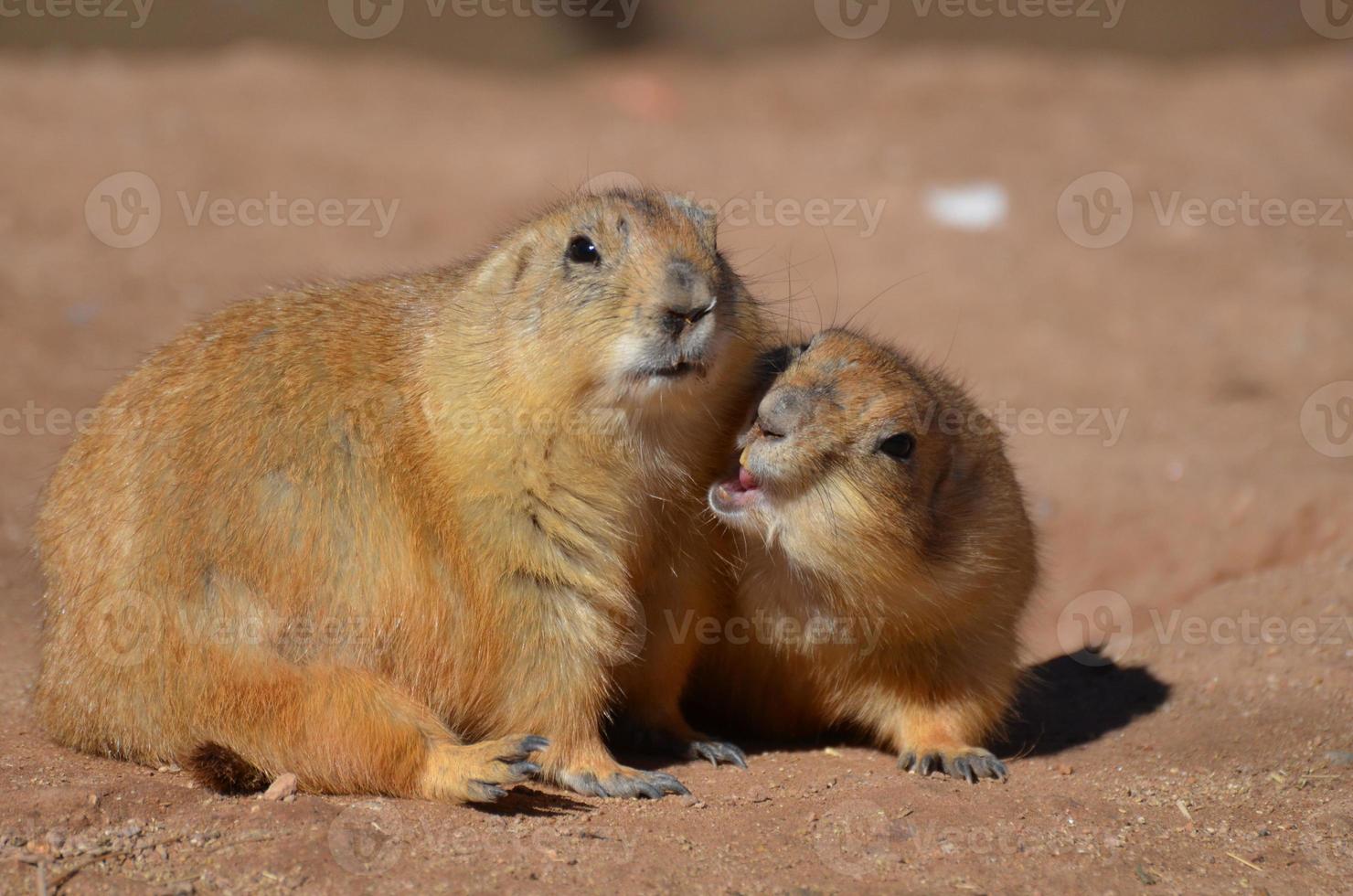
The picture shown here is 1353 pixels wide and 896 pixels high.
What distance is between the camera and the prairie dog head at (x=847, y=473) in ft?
19.5

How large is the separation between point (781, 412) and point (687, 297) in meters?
0.80

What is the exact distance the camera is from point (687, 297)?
5406mm

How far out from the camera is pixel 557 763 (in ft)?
19.2

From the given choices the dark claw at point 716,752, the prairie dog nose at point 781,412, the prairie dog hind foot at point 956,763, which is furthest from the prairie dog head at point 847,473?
the dark claw at point 716,752

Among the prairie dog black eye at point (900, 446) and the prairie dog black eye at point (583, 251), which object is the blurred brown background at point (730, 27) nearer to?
the prairie dog black eye at point (583, 251)

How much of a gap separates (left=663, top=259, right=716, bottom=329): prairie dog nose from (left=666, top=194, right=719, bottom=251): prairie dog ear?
53 cm

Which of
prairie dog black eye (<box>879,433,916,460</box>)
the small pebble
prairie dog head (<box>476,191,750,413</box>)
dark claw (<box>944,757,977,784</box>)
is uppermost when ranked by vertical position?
prairie dog head (<box>476,191,750,413</box>)

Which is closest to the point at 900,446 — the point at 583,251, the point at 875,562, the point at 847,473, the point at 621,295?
the point at 847,473

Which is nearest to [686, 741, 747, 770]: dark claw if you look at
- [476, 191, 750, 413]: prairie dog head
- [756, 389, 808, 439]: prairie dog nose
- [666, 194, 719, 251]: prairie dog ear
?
[756, 389, 808, 439]: prairie dog nose

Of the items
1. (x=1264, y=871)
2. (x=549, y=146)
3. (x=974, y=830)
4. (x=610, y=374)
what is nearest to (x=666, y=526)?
(x=610, y=374)

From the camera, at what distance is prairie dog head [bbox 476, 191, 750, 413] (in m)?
5.41

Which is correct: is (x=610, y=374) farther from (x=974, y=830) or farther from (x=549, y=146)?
(x=549, y=146)

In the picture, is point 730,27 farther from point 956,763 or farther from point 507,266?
point 956,763

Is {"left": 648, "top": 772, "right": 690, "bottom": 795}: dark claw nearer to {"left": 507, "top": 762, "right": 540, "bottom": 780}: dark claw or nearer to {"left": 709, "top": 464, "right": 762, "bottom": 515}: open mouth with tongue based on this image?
{"left": 507, "top": 762, "right": 540, "bottom": 780}: dark claw
